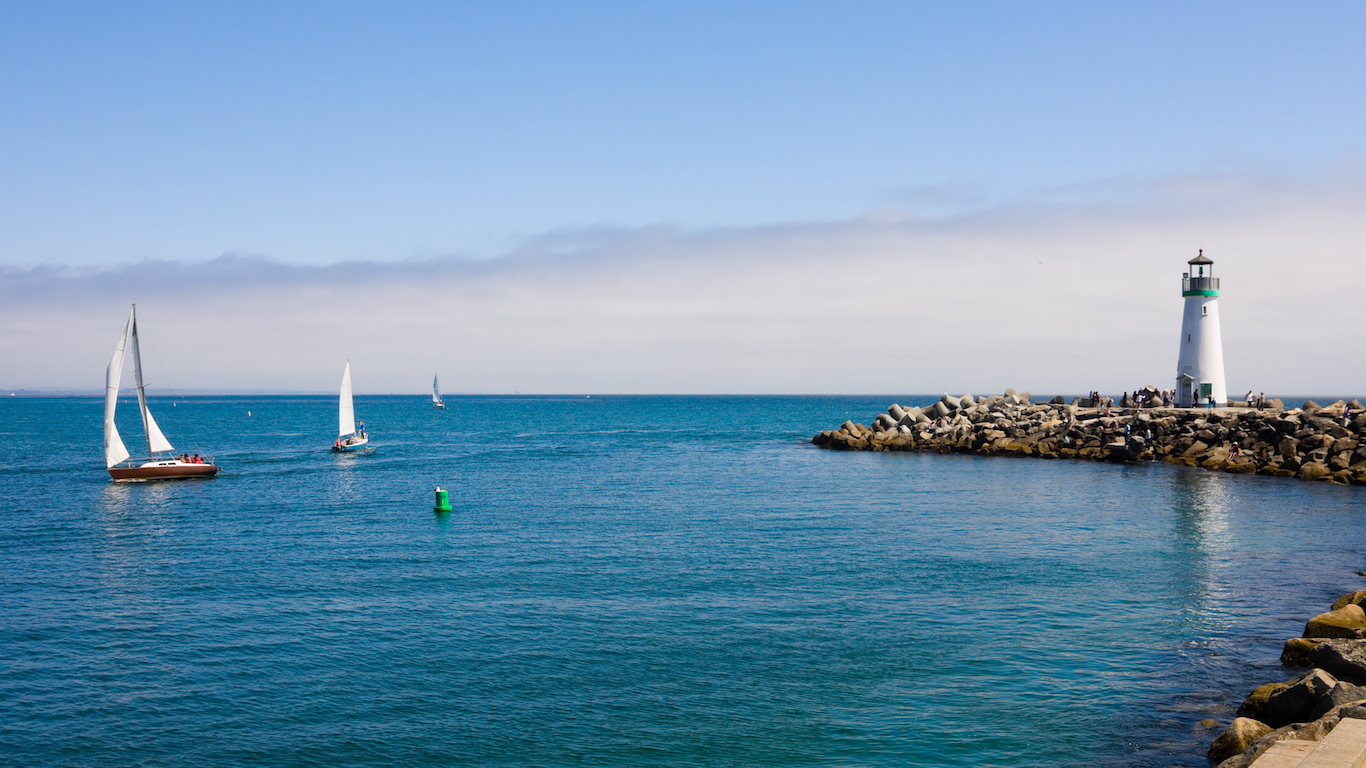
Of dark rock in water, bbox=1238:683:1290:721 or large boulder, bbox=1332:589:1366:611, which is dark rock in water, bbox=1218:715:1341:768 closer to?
dark rock in water, bbox=1238:683:1290:721

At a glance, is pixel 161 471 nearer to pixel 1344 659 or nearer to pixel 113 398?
pixel 113 398

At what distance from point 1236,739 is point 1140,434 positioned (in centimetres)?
5796

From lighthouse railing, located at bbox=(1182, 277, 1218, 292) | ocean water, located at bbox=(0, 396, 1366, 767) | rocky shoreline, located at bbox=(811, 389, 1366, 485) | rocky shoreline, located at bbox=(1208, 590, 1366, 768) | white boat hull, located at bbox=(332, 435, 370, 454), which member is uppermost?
lighthouse railing, located at bbox=(1182, 277, 1218, 292)

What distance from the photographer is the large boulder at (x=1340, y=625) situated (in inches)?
850

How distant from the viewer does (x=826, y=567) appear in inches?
1270

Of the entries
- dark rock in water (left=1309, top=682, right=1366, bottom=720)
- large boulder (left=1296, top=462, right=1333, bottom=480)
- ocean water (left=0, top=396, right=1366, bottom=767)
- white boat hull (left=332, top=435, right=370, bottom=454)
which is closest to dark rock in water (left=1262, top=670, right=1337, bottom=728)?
dark rock in water (left=1309, top=682, right=1366, bottom=720)

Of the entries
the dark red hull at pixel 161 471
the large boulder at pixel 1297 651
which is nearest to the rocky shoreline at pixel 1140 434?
the large boulder at pixel 1297 651

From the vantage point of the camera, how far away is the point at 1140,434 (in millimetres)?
68000

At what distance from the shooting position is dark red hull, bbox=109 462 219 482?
6112cm

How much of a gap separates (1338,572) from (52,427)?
168m

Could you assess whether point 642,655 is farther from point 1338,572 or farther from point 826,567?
point 1338,572

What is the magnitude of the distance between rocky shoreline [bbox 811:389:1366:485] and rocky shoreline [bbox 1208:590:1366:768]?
39.9 metres

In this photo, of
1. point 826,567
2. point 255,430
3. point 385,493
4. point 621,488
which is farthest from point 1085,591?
point 255,430

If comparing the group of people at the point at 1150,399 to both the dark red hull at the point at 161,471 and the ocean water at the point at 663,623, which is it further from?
the dark red hull at the point at 161,471
